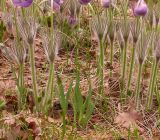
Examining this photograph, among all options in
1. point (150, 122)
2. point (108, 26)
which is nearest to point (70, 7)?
point (108, 26)

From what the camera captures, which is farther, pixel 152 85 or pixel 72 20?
pixel 72 20

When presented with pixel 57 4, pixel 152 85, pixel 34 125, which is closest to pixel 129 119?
pixel 152 85

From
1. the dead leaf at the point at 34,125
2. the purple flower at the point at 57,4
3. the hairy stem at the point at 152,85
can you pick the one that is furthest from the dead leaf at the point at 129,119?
the purple flower at the point at 57,4

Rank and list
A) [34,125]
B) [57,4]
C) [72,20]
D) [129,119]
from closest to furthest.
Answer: [34,125] → [129,119] → [57,4] → [72,20]

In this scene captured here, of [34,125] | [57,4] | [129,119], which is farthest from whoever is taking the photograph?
[57,4]

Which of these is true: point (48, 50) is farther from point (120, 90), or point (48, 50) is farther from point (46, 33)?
point (120, 90)

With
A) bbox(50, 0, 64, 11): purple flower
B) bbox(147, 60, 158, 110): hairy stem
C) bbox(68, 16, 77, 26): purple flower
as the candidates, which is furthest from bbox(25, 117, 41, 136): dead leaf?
bbox(68, 16, 77, 26): purple flower

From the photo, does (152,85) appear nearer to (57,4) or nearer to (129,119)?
(129,119)

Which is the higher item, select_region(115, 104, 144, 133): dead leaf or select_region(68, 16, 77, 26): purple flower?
select_region(68, 16, 77, 26): purple flower

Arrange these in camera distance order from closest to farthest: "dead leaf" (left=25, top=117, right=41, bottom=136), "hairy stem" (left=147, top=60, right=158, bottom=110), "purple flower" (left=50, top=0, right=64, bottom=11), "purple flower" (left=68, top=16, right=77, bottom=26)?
"dead leaf" (left=25, top=117, right=41, bottom=136)
"hairy stem" (left=147, top=60, right=158, bottom=110)
"purple flower" (left=50, top=0, right=64, bottom=11)
"purple flower" (left=68, top=16, right=77, bottom=26)

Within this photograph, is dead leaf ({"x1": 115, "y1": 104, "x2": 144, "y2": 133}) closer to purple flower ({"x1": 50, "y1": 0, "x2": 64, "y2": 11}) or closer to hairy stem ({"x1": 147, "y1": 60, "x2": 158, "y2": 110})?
hairy stem ({"x1": 147, "y1": 60, "x2": 158, "y2": 110})

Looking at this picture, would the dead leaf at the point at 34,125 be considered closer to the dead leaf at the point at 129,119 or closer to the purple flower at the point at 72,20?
the dead leaf at the point at 129,119
